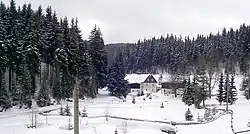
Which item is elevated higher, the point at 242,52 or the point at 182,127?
the point at 242,52

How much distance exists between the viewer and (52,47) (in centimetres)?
5303

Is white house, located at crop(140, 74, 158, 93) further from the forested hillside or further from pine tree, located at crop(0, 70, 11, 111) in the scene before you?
pine tree, located at crop(0, 70, 11, 111)

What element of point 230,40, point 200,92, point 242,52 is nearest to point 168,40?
point 230,40

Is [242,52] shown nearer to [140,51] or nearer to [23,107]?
[140,51]

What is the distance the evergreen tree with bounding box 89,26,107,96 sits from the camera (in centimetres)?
6109

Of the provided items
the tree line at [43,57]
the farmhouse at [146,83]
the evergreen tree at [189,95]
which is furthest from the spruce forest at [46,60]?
the farmhouse at [146,83]

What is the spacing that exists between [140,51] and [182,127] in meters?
93.7

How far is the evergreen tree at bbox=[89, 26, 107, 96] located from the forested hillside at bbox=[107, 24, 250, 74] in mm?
17830

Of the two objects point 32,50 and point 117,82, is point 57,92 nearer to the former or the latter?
point 32,50

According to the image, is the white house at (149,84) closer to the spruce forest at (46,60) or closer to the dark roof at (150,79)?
the dark roof at (150,79)

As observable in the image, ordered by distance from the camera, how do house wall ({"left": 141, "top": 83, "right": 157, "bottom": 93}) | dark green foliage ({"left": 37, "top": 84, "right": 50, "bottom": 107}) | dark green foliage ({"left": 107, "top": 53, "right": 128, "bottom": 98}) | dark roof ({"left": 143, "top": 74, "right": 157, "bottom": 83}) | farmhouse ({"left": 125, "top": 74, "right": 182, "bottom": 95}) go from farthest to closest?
house wall ({"left": 141, "top": 83, "right": 157, "bottom": 93}) < dark roof ({"left": 143, "top": 74, "right": 157, "bottom": 83}) < farmhouse ({"left": 125, "top": 74, "right": 182, "bottom": 95}) < dark green foliage ({"left": 107, "top": 53, "right": 128, "bottom": 98}) < dark green foliage ({"left": 37, "top": 84, "right": 50, "bottom": 107})

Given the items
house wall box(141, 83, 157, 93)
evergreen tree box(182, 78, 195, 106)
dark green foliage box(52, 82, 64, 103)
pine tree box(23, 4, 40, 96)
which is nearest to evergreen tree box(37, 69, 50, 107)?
pine tree box(23, 4, 40, 96)

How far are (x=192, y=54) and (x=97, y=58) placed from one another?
141 feet

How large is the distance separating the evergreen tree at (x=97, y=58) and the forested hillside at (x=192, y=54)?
17.8 meters
